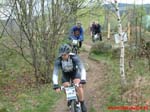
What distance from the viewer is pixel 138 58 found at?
16.4 meters

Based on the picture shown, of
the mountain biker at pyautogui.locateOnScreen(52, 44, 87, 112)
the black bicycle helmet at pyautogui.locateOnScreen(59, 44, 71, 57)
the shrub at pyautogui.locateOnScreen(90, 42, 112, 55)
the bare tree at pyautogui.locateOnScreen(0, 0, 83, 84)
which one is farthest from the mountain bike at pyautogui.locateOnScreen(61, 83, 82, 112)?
the shrub at pyautogui.locateOnScreen(90, 42, 112, 55)

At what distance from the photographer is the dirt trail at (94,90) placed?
10.6 m

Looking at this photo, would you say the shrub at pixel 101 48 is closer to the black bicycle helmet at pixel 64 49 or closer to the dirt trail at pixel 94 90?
the dirt trail at pixel 94 90

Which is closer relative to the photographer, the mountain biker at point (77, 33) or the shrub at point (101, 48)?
the mountain biker at point (77, 33)

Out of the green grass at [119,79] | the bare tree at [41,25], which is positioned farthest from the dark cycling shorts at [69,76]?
the bare tree at [41,25]

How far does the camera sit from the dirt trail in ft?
34.7

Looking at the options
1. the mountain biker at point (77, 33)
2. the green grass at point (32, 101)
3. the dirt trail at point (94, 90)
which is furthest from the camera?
the mountain biker at point (77, 33)

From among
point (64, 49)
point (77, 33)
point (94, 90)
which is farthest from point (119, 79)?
point (64, 49)

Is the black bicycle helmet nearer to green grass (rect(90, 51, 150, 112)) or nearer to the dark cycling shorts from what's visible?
the dark cycling shorts

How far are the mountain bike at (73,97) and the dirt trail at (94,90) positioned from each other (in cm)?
172

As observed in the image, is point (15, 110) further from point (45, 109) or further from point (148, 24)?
point (148, 24)

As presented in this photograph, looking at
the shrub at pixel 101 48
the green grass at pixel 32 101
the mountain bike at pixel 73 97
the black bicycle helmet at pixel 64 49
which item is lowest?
the green grass at pixel 32 101

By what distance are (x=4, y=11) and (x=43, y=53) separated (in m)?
2.24

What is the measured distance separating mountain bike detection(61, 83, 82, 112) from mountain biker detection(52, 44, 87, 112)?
0.21 meters
